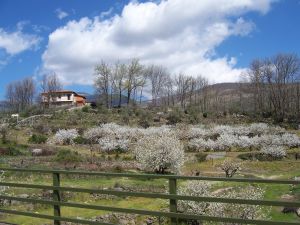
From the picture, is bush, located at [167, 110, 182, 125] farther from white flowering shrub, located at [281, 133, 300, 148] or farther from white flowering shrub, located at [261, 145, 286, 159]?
white flowering shrub, located at [261, 145, 286, 159]

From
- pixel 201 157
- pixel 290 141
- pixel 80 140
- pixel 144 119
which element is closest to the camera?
pixel 201 157

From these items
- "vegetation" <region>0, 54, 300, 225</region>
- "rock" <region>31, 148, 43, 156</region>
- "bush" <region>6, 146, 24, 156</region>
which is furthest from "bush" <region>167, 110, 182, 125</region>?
"bush" <region>6, 146, 24, 156</region>

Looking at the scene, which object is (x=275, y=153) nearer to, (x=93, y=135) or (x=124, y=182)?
(x=124, y=182)

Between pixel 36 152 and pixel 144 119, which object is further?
pixel 144 119

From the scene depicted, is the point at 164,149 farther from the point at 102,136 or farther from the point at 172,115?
the point at 172,115

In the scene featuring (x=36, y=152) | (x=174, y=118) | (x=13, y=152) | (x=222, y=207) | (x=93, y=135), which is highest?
(x=174, y=118)

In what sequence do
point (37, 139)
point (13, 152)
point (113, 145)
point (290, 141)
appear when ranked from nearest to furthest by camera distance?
point (13, 152) → point (113, 145) → point (290, 141) → point (37, 139)

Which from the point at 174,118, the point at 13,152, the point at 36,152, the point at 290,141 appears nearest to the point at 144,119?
the point at 174,118

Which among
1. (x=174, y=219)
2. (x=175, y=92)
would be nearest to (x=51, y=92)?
(x=175, y=92)

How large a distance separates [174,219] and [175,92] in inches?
4297

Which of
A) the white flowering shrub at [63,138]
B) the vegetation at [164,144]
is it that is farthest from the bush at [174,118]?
the white flowering shrub at [63,138]

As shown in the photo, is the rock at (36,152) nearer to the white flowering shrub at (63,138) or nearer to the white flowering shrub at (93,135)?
the white flowering shrub at (63,138)

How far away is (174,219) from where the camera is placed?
19.9 ft

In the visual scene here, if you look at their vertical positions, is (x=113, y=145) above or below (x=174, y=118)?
below
